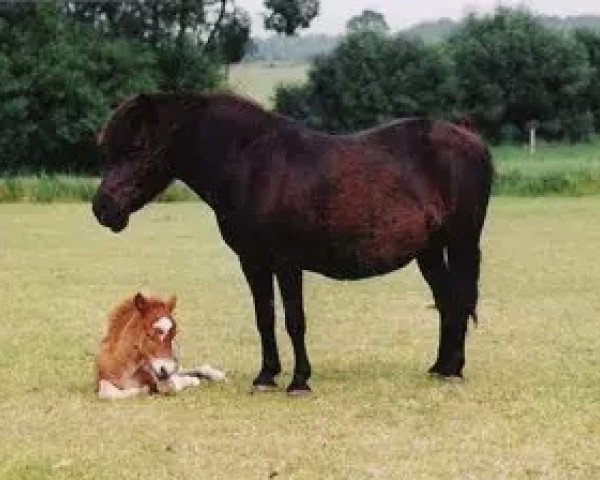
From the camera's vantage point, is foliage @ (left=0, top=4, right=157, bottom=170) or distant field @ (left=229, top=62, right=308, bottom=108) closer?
foliage @ (left=0, top=4, right=157, bottom=170)

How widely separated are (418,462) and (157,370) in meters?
2.34

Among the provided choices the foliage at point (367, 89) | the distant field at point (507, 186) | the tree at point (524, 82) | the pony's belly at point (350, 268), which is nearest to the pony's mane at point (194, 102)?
the pony's belly at point (350, 268)

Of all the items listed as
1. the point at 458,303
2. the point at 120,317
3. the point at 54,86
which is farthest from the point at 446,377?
the point at 54,86

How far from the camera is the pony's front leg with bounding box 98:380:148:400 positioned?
8.84 metres

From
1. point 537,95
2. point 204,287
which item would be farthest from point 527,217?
point 537,95

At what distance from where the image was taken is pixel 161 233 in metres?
24.3

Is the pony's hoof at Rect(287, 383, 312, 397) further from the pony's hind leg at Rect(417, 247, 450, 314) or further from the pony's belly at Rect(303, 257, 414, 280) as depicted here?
the pony's hind leg at Rect(417, 247, 450, 314)

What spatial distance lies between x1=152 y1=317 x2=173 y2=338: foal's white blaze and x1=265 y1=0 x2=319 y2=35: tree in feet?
167

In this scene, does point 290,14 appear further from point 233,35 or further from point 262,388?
point 262,388

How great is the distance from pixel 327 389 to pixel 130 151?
6.75ft

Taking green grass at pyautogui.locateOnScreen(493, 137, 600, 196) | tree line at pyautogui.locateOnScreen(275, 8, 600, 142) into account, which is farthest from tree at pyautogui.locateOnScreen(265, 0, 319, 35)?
green grass at pyautogui.locateOnScreen(493, 137, 600, 196)

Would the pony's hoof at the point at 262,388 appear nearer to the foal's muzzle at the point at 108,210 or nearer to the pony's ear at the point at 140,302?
the pony's ear at the point at 140,302

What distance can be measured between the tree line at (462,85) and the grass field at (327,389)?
33.5m

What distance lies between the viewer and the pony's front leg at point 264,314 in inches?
365
